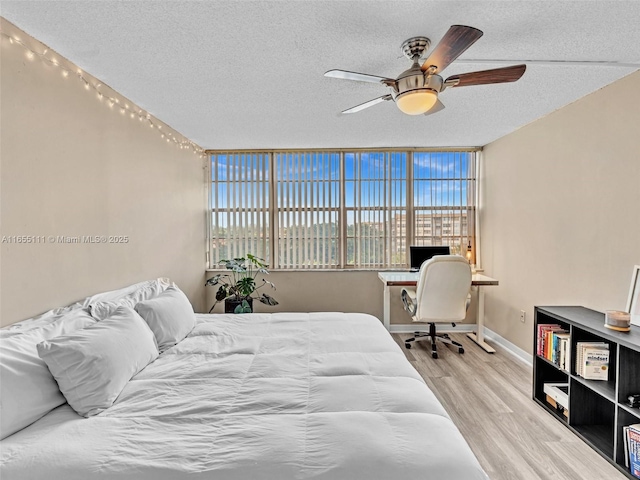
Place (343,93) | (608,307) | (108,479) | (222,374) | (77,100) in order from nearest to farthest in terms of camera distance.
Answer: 1. (108,479)
2. (222,374)
3. (77,100)
4. (608,307)
5. (343,93)

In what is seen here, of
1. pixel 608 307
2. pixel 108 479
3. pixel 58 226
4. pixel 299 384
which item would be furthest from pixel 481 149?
pixel 108 479

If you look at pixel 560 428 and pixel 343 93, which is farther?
pixel 343 93

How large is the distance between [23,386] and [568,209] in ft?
12.9

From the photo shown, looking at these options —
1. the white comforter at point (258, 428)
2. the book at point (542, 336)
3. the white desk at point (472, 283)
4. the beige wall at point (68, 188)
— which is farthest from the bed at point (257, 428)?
the white desk at point (472, 283)

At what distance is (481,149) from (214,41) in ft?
13.2

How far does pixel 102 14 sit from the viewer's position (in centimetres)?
186

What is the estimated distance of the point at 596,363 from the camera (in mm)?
2430

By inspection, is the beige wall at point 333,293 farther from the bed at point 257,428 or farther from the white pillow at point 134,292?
the bed at point 257,428

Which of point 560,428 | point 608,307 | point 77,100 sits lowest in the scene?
point 560,428

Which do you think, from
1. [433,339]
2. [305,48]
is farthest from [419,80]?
[433,339]

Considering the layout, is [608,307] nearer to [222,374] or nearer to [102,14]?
[222,374]

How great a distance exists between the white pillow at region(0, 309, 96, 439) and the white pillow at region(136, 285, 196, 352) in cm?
70

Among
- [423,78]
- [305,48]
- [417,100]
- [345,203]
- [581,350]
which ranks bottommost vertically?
[581,350]

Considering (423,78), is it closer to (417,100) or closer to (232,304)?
(417,100)
